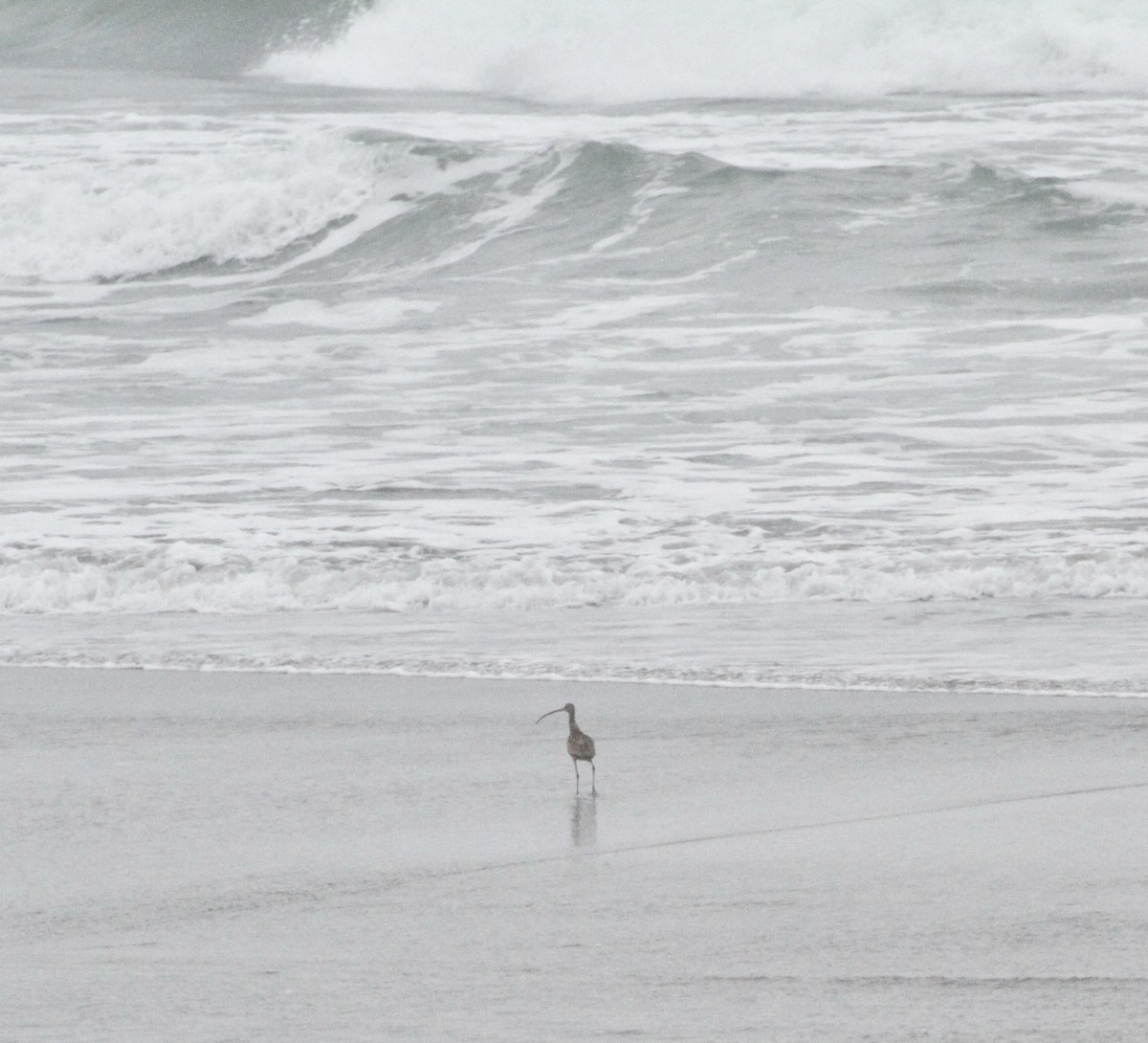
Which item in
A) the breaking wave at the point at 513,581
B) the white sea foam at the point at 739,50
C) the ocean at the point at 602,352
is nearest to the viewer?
the ocean at the point at 602,352

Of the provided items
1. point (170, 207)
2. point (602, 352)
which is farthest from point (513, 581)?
point (170, 207)

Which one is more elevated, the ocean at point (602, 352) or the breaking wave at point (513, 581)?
the ocean at point (602, 352)

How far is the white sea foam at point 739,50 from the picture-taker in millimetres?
31312

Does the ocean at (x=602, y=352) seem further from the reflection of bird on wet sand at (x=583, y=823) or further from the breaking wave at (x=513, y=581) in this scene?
the reflection of bird on wet sand at (x=583, y=823)

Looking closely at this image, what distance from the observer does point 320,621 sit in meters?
7.68

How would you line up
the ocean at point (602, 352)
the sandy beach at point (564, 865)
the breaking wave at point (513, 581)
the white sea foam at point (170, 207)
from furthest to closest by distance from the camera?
1. the white sea foam at point (170, 207)
2. the breaking wave at point (513, 581)
3. the ocean at point (602, 352)
4. the sandy beach at point (564, 865)

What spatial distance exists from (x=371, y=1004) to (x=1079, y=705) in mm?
3163

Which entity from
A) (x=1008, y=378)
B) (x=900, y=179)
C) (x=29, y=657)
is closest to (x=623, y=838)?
(x=29, y=657)

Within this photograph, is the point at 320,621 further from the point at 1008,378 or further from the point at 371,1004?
the point at 1008,378

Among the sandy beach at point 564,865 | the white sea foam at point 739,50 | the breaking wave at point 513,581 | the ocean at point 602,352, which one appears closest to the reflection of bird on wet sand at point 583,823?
the sandy beach at point 564,865

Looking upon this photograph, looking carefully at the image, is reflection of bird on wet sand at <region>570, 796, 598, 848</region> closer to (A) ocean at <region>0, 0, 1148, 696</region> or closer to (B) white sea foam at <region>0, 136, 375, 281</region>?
(A) ocean at <region>0, 0, 1148, 696</region>

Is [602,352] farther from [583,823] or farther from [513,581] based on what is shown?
[583,823]

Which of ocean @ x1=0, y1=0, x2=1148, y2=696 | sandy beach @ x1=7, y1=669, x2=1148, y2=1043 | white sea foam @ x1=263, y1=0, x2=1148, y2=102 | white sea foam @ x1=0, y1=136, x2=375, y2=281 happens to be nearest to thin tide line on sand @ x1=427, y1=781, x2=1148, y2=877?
sandy beach @ x1=7, y1=669, x2=1148, y2=1043

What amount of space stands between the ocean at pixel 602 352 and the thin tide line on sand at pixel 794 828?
141 centimetres
